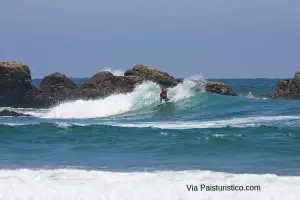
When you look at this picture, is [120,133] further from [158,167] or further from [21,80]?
[21,80]

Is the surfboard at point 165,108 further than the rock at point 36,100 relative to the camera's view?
No

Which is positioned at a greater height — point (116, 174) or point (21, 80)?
point (21, 80)

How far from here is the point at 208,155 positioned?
19172 millimetres

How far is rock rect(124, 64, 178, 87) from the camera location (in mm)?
46031

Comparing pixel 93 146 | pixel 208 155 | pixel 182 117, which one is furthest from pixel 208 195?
pixel 182 117

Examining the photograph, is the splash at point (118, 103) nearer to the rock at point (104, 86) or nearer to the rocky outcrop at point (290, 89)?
the rock at point (104, 86)

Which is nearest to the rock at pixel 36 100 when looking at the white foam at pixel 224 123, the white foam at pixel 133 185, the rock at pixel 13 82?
the rock at pixel 13 82

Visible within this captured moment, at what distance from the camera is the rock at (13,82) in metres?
45.9

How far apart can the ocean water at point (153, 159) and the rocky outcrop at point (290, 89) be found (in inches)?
521

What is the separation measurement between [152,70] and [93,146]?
1013 inches

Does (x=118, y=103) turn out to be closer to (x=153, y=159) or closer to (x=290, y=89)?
(x=290, y=89)

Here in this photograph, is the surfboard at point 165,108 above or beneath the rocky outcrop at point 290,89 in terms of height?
beneath

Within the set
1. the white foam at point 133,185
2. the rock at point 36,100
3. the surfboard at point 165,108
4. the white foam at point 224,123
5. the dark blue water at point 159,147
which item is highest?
the rock at point 36,100

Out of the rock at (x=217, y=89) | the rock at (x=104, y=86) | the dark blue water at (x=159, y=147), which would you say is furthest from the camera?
the rock at (x=217, y=89)
